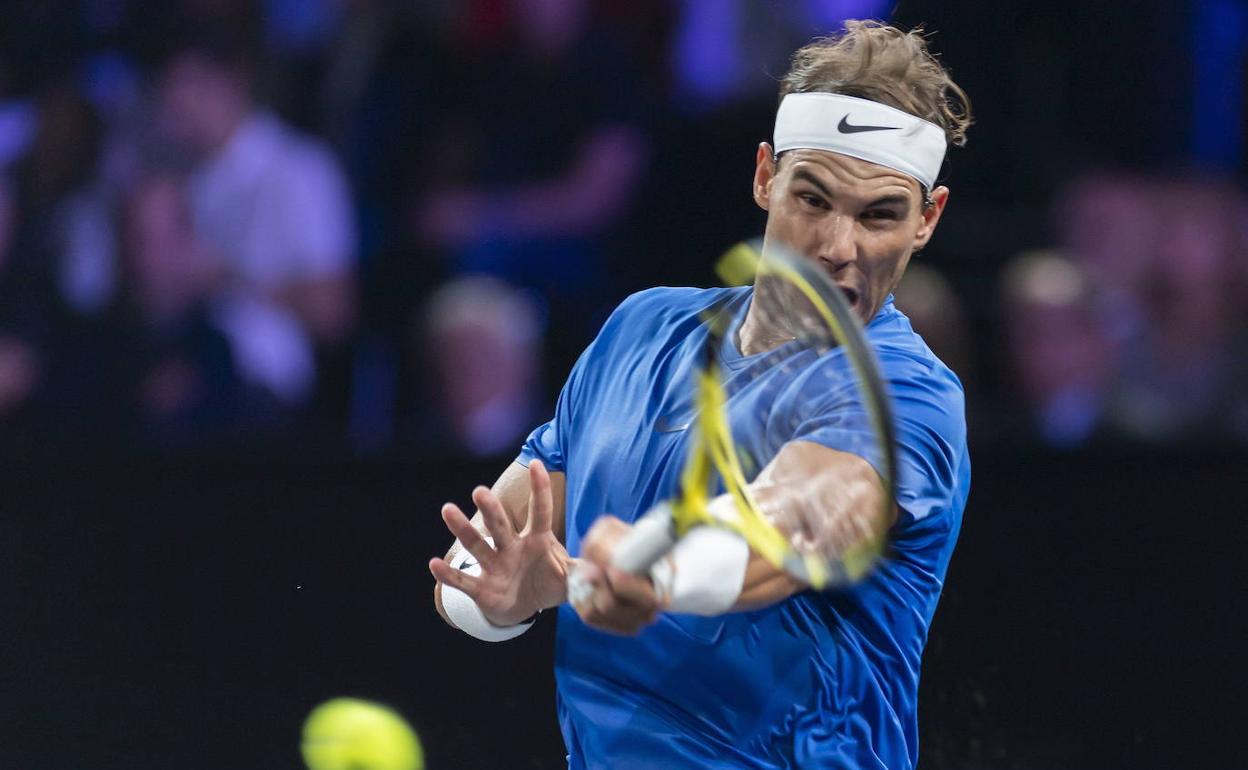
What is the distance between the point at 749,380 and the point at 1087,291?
3669 millimetres

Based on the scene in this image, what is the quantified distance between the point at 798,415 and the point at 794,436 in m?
0.03

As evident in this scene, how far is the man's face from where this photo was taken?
103 inches

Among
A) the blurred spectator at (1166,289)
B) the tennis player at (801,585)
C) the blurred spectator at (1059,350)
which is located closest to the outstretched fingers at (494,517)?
the tennis player at (801,585)

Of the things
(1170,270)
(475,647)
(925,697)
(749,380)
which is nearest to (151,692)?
(475,647)

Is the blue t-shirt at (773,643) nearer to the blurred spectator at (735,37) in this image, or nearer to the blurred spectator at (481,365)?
the blurred spectator at (481,365)

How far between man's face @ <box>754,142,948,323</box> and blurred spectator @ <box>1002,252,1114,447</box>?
3.17 m

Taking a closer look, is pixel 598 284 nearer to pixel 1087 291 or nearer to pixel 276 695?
pixel 1087 291

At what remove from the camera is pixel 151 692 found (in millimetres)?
4094

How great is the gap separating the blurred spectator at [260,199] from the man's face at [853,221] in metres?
3.60

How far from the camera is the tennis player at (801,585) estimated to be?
255 centimetres

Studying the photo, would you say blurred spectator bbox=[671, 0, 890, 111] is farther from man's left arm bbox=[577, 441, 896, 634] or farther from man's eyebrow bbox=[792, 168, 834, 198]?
man's left arm bbox=[577, 441, 896, 634]

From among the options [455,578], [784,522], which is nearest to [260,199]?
[455,578]

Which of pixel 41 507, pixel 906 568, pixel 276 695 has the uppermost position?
pixel 906 568

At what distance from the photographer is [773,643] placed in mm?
2553
